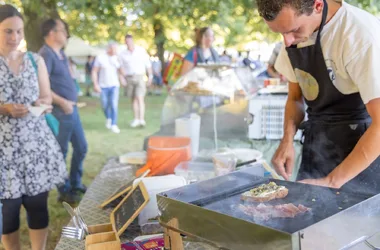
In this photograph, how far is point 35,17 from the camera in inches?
184

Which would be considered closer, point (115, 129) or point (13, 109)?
point (13, 109)

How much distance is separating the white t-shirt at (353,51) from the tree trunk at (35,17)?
337cm

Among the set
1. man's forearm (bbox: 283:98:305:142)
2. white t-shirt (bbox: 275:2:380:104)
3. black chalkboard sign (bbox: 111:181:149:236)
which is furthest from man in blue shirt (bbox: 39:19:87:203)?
white t-shirt (bbox: 275:2:380:104)

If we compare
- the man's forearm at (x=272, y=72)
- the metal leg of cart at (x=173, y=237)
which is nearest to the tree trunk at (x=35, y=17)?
the man's forearm at (x=272, y=72)

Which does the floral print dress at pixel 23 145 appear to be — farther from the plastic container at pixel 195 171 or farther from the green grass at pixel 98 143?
the green grass at pixel 98 143

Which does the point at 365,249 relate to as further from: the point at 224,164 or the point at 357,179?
the point at 224,164

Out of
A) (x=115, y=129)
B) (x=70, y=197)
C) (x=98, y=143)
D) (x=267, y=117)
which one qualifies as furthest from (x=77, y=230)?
(x=115, y=129)

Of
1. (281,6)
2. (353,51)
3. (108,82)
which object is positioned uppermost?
(281,6)

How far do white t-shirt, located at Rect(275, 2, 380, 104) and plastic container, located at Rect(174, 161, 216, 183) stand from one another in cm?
83

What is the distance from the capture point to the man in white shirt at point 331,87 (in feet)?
4.80

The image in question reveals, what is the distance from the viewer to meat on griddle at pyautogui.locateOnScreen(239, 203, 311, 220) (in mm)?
1310

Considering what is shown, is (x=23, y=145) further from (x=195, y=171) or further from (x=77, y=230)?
(x=77, y=230)

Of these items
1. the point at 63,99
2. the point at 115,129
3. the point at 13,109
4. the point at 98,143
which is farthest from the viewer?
the point at 115,129

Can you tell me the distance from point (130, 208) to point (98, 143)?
542 centimetres
